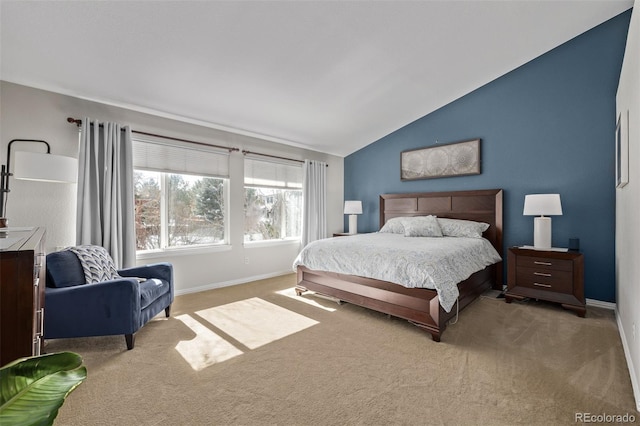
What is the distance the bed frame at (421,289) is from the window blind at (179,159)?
1.90 m

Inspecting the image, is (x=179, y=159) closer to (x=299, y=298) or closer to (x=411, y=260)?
(x=299, y=298)

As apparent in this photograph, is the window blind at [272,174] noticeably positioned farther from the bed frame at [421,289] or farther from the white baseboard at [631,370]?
the white baseboard at [631,370]

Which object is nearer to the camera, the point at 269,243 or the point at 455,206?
the point at 455,206

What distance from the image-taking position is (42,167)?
2352mm

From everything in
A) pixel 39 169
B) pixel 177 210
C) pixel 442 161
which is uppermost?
pixel 442 161

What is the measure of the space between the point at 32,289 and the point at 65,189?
2666 mm

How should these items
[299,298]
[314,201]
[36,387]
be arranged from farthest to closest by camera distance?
1. [314,201]
2. [299,298]
3. [36,387]

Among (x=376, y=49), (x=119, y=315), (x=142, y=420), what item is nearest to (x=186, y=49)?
(x=376, y=49)

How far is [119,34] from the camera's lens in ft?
7.86

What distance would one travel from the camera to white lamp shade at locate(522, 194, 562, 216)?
3.33 meters

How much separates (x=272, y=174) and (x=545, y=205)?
378 centimetres

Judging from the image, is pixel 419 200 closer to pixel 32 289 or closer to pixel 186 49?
pixel 186 49

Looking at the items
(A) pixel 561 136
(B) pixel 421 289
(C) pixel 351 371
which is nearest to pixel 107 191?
(C) pixel 351 371

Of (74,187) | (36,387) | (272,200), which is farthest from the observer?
(272,200)
